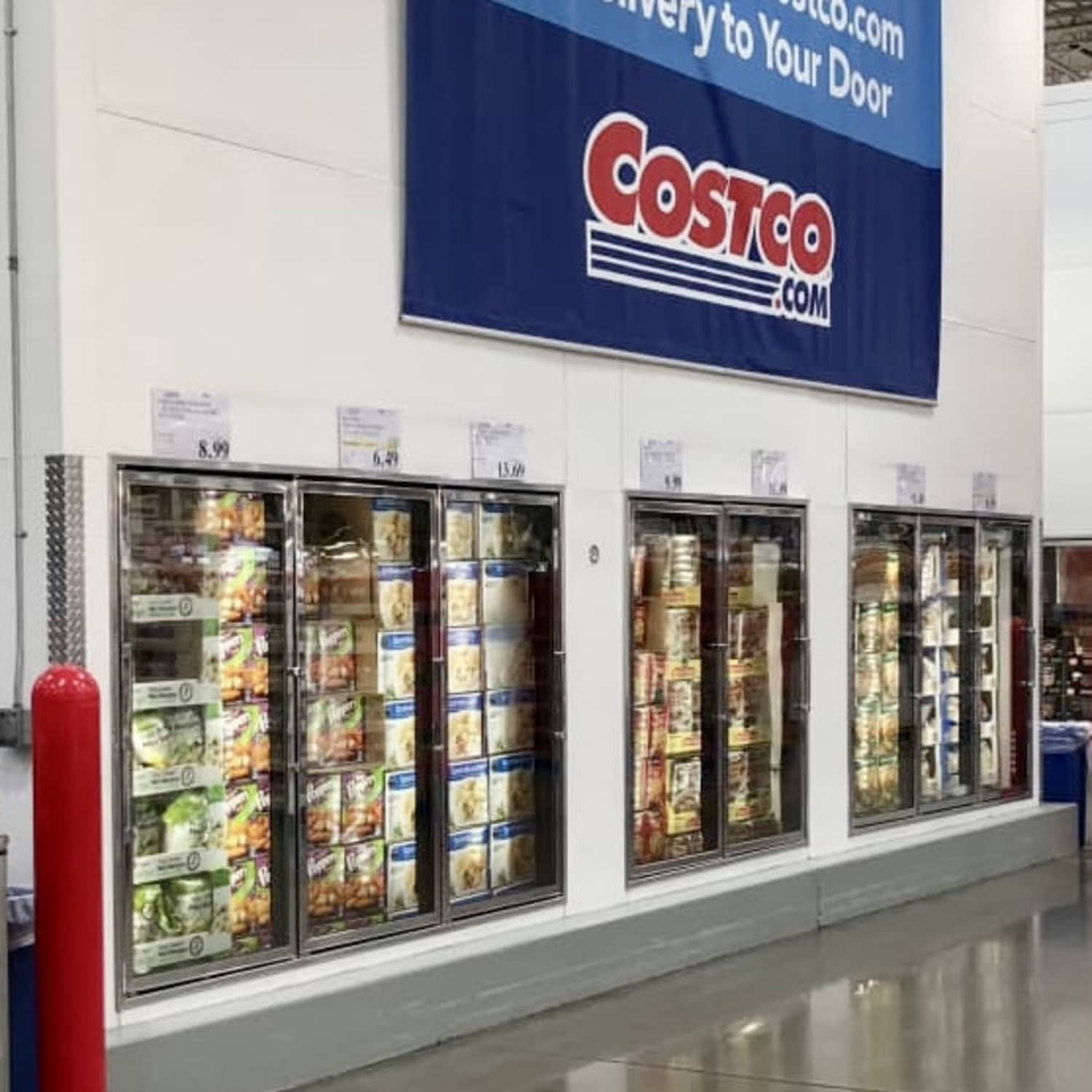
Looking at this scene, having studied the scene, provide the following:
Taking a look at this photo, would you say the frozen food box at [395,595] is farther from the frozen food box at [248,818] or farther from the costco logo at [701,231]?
the costco logo at [701,231]

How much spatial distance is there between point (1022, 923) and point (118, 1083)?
5.23 meters

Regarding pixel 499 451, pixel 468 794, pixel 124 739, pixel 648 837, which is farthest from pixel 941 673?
pixel 124 739

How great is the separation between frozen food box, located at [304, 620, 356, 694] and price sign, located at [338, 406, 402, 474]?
0.60 metres

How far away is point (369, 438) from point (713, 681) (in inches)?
106

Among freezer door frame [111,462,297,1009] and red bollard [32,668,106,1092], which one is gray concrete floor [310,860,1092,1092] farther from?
red bollard [32,668,106,1092]

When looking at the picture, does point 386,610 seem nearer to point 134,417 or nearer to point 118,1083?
point 134,417

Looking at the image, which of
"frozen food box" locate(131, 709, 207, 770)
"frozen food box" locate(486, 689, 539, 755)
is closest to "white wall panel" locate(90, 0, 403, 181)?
"frozen food box" locate(131, 709, 207, 770)

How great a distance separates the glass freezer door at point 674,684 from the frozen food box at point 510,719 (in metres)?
0.55

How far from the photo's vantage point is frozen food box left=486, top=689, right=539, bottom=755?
7.68 m

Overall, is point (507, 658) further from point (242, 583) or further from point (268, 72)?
point (268, 72)

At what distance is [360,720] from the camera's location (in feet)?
23.2

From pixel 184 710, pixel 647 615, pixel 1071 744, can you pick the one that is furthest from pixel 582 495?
pixel 1071 744

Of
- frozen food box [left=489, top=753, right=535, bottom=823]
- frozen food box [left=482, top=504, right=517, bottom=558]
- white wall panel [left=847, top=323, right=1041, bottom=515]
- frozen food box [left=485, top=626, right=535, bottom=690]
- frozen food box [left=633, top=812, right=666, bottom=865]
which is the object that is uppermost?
white wall panel [left=847, top=323, right=1041, bottom=515]

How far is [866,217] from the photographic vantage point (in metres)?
9.88
